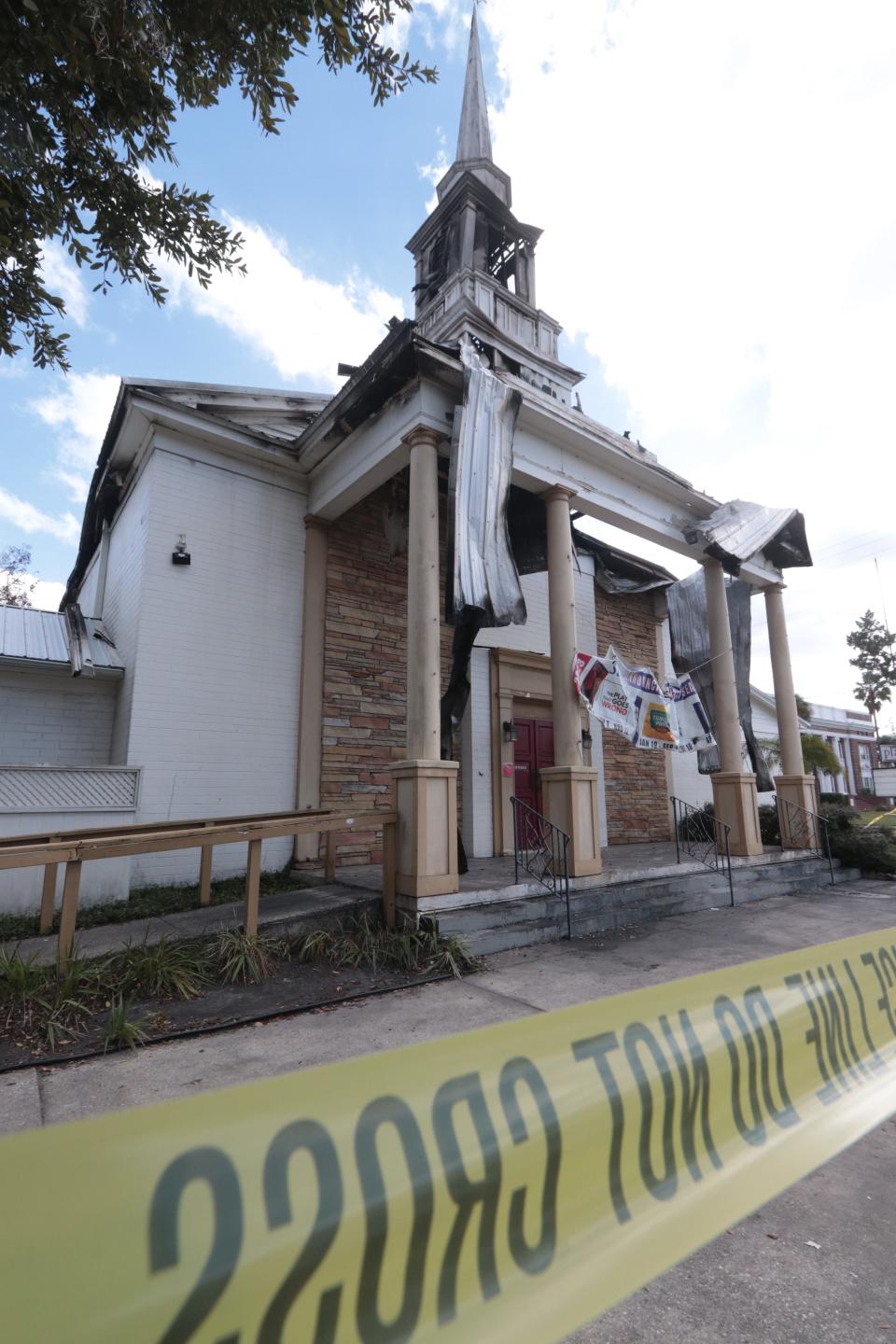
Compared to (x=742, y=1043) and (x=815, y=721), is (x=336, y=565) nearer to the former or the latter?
(x=742, y=1043)

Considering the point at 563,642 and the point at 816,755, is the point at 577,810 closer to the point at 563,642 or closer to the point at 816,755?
the point at 563,642

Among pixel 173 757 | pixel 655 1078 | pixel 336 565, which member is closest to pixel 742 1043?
pixel 655 1078

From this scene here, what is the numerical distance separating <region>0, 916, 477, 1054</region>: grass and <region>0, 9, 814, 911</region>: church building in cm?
57

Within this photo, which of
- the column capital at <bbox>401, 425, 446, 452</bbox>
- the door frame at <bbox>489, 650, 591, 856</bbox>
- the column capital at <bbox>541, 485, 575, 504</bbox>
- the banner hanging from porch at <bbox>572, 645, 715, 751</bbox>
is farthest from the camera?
the door frame at <bbox>489, 650, 591, 856</bbox>

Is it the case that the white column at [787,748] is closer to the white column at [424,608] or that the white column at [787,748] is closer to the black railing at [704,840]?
the black railing at [704,840]

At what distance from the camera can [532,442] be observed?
7883 mm

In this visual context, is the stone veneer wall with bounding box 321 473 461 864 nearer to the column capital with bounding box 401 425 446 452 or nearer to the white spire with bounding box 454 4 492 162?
the column capital with bounding box 401 425 446 452

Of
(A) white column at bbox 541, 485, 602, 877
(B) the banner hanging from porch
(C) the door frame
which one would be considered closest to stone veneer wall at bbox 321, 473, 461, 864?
(C) the door frame

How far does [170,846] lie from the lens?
189 inches

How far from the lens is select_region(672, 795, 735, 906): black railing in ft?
26.8

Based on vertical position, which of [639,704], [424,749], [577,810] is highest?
[639,704]

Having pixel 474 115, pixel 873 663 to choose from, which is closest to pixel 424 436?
pixel 474 115

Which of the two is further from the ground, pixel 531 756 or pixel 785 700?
pixel 785 700

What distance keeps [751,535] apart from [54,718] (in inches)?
393
